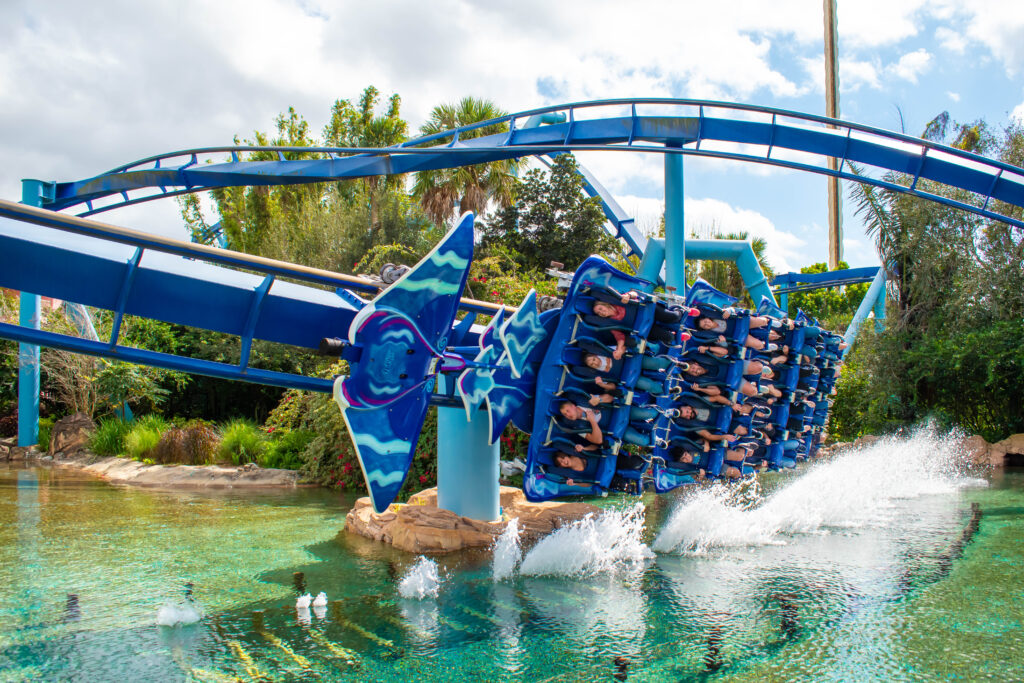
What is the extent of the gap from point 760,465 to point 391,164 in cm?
775

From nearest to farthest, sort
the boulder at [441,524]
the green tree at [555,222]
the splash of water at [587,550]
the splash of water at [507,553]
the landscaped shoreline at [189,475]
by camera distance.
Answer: the splash of water at [507,553] → the splash of water at [587,550] → the boulder at [441,524] → the landscaped shoreline at [189,475] → the green tree at [555,222]

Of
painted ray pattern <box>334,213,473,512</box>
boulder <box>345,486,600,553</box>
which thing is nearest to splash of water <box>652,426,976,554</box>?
boulder <box>345,486,600,553</box>

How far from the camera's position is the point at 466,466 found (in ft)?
24.4

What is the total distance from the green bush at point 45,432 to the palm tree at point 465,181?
11736 millimetres

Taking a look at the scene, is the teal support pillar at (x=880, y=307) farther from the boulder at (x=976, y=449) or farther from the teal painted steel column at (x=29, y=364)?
the teal painted steel column at (x=29, y=364)

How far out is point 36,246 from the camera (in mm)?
4484

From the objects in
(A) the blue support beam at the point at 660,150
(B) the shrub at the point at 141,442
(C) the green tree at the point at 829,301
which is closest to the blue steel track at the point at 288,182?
(A) the blue support beam at the point at 660,150

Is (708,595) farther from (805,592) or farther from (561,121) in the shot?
(561,121)

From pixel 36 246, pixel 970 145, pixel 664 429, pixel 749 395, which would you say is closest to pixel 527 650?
pixel 664 429

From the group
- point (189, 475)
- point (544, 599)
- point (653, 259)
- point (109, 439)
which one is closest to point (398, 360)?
point (544, 599)

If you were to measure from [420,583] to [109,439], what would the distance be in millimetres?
12368

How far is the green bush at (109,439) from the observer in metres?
15.3

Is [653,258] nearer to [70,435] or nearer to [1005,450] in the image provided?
[1005,450]

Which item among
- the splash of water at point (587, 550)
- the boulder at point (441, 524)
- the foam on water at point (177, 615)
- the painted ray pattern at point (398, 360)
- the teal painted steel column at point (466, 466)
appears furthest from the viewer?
the teal painted steel column at point (466, 466)
